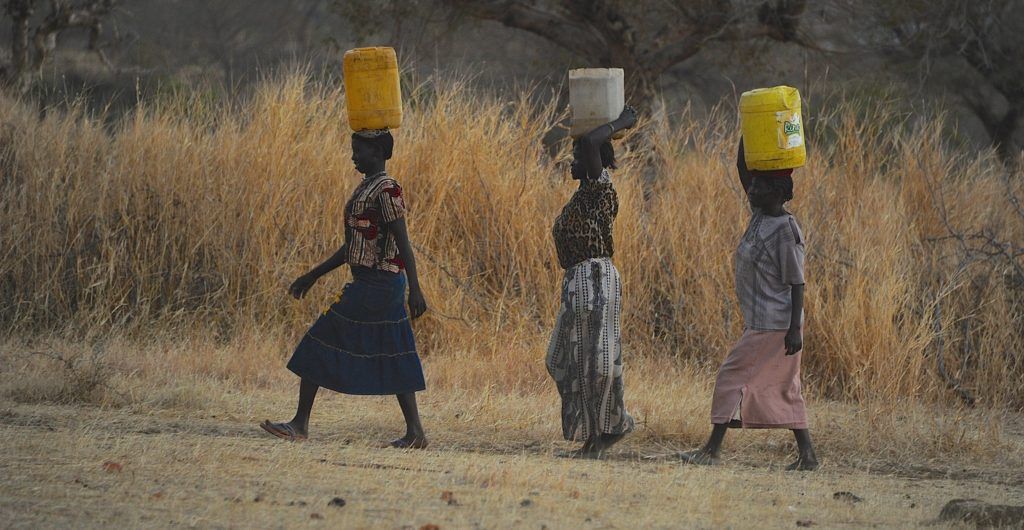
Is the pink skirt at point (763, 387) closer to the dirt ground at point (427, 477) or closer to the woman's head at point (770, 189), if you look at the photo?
the dirt ground at point (427, 477)

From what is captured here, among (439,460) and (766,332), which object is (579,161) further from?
(439,460)

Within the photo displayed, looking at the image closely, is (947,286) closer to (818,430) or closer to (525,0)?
(818,430)

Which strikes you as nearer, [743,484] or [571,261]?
[743,484]

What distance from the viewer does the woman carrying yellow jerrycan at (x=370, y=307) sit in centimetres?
488

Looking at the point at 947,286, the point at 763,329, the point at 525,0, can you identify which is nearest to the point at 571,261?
the point at 763,329

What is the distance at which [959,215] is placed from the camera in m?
8.55

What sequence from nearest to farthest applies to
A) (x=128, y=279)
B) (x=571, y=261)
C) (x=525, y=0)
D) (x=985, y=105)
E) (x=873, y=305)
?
(x=571, y=261) < (x=873, y=305) < (x=128, y=279) < (x=525, y=0) < (x=985, y=105)

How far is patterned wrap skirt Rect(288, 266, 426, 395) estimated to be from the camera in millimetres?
4883

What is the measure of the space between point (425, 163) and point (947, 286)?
3.17 m

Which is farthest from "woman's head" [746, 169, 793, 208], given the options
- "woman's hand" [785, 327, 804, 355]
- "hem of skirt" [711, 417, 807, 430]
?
"hem of skirt" [711, 417, 807, 430]

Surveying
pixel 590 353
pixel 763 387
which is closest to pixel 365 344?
pixel 590 353

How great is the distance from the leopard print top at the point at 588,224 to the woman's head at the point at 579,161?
0.05m

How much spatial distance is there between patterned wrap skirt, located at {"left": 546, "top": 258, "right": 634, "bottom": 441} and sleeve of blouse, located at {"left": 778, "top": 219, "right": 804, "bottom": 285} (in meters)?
0.61

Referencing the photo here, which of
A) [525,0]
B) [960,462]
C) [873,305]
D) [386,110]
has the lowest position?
[960,462]
